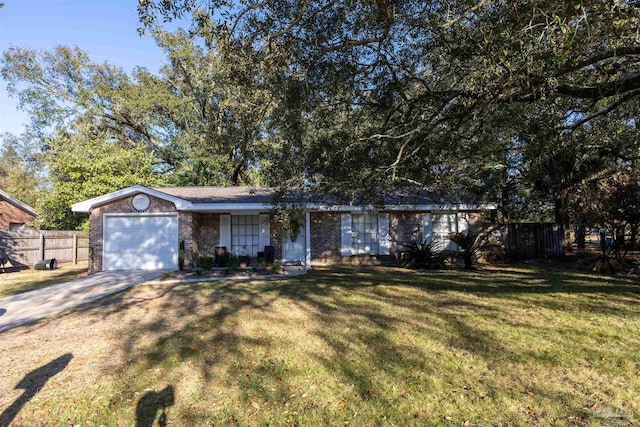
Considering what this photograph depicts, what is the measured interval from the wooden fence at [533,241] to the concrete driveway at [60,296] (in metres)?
13.6

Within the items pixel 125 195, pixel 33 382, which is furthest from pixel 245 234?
pixel 33 382

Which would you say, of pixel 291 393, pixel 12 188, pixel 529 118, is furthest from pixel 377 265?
pixel 12 188

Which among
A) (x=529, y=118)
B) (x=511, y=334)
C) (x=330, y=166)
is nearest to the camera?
(x=511, y=334)

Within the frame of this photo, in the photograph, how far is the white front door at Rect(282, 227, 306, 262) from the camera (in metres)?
14.9

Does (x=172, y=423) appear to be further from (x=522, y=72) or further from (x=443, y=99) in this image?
(x=443, y=99)

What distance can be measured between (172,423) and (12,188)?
37.7 m

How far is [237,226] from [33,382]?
10890mm

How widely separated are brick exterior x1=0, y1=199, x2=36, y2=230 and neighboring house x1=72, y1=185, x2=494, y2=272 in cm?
1056

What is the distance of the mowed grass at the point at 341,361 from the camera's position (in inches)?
130

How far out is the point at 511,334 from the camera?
5.11 metres

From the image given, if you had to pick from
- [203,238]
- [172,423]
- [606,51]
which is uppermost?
[606,51]

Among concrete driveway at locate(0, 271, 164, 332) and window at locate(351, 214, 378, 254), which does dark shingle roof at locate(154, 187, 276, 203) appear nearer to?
concrete driveway at locate(0, 271, 164, 332)

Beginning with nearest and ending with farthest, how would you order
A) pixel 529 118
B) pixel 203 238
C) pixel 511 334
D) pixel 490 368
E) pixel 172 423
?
pixel 172 423 → pixel 490 368 → pixel 511 334 → pixel 529 118 → pixel 203 238

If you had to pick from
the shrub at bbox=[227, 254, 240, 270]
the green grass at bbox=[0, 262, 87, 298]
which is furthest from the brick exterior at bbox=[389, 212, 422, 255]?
the green grass at bbox=[0, 262, 87, 298]
